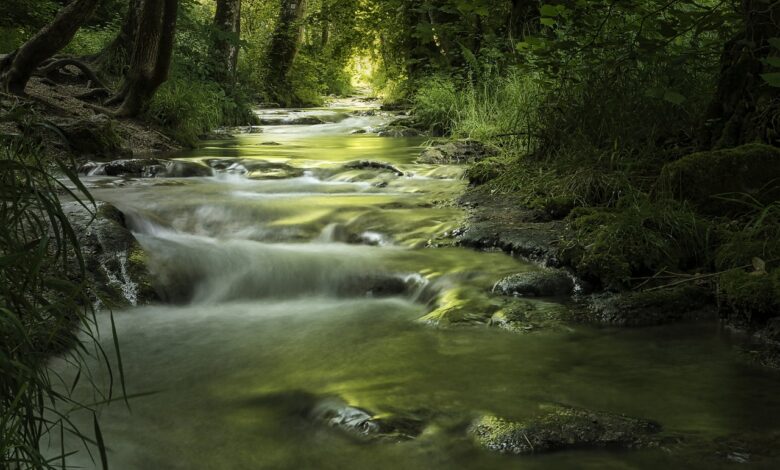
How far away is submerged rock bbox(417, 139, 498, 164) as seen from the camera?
907 cm

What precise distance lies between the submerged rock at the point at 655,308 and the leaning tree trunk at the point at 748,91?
54.3 inches

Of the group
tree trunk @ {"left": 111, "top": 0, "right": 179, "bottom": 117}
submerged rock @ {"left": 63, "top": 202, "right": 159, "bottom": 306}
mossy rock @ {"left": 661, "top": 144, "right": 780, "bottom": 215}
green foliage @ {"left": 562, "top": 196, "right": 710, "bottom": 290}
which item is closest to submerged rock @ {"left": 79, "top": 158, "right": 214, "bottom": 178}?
tree trunk @ {"left": 111, "top": 0, "right": 179, "bottom": 117}

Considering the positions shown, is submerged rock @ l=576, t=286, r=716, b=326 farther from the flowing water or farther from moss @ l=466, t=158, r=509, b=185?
moss @ l=466, t=158, r=509, b=185

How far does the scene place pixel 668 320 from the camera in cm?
371

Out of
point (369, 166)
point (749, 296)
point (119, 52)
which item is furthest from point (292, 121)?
point (749, 296)

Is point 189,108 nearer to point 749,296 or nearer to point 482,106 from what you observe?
point 482,106

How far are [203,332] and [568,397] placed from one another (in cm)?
201

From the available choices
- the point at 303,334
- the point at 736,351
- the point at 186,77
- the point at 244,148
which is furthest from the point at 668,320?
the point at 186,77

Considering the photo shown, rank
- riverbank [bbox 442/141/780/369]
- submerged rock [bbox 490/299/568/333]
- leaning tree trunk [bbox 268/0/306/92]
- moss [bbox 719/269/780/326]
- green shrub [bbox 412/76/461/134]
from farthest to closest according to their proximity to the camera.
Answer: leaning tree trunk [bbox 268/0/306/92]
green shrub [bbox 412/76/461/134]
submerged rock [bbox 490/299/568/333]
riverbank [bbox 442/141/780/369]
moss [bbox 719/269/780/326]

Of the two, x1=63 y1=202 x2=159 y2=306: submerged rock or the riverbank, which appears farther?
x1=63 y1=202 x2=159 y2=306: submerged rock

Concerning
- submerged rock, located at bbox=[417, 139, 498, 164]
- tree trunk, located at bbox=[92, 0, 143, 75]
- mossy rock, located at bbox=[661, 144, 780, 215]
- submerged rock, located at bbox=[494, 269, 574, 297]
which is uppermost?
tree trunk, located at bbox=[92, 0, 143, 75]

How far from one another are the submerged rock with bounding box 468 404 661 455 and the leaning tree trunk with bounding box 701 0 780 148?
9.09ft

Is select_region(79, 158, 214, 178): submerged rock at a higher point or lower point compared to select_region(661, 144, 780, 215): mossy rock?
lower

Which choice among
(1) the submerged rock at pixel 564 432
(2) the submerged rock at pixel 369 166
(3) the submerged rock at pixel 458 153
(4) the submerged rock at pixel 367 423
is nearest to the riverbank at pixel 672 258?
(1) the submerged rock at pixel 564 432
